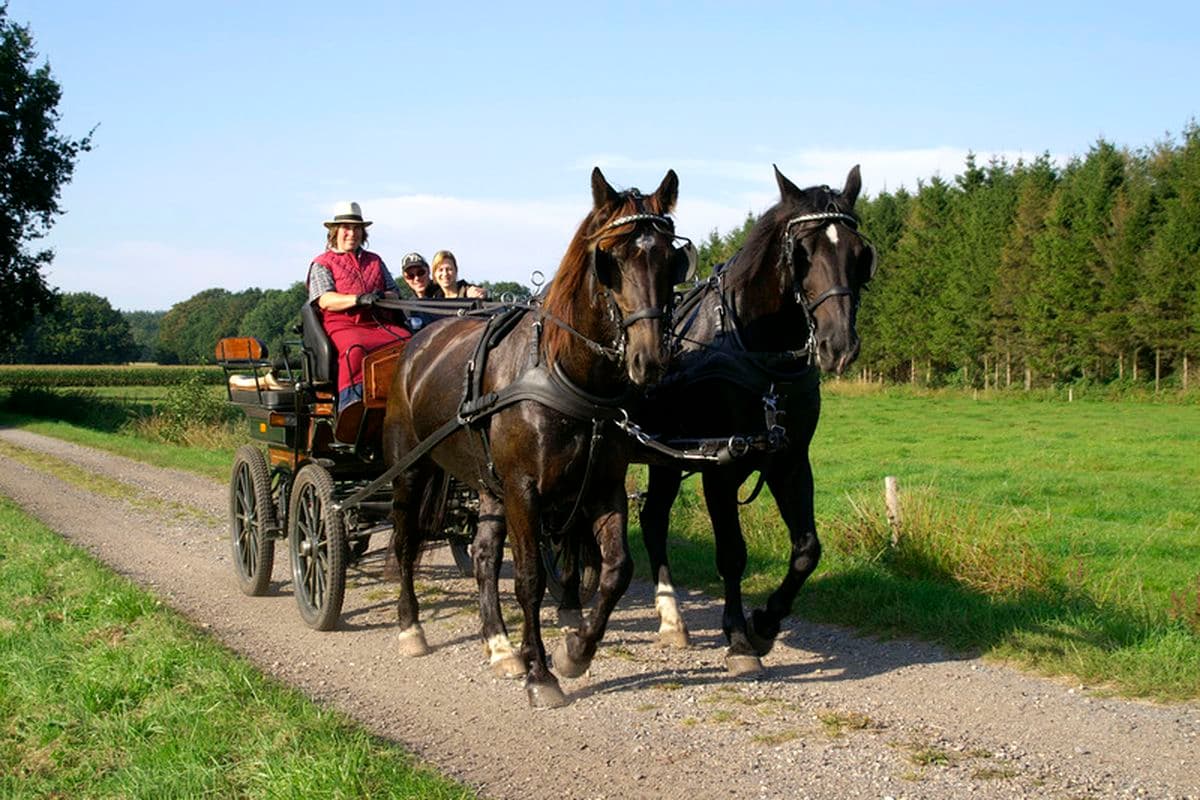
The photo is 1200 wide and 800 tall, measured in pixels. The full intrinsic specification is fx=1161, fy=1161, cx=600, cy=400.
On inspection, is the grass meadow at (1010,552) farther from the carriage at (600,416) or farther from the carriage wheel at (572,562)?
the carriage at (600,416)

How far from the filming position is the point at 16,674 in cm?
579

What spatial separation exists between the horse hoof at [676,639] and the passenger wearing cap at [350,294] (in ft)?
8.16

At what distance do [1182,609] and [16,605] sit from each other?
724cm

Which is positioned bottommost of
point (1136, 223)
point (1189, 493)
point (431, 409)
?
point (1189, 493)

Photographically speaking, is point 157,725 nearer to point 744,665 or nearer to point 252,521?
point 744,665

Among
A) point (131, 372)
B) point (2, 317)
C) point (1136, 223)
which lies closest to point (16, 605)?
point (2, 317)

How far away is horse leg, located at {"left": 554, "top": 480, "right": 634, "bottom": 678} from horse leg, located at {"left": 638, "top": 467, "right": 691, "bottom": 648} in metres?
1.21

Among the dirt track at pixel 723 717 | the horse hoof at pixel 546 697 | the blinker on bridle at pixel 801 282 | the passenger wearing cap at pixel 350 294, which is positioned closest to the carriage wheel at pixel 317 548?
the dirt track at pixel 723 717

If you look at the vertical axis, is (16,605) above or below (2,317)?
below

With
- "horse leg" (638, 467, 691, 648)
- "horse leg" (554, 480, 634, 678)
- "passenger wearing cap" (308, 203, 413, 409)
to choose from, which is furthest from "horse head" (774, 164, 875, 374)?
"passenger wearing cap" (308, 203, 413, 409)

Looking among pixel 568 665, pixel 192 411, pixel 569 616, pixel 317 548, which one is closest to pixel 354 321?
pixel 317 548

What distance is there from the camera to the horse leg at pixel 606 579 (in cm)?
522

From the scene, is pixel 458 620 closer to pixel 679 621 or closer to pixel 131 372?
pixel 679 621

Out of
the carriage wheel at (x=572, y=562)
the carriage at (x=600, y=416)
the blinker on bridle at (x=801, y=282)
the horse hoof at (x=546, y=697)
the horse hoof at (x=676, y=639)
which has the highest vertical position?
the blinker on bridle at (x=801, y=282)
